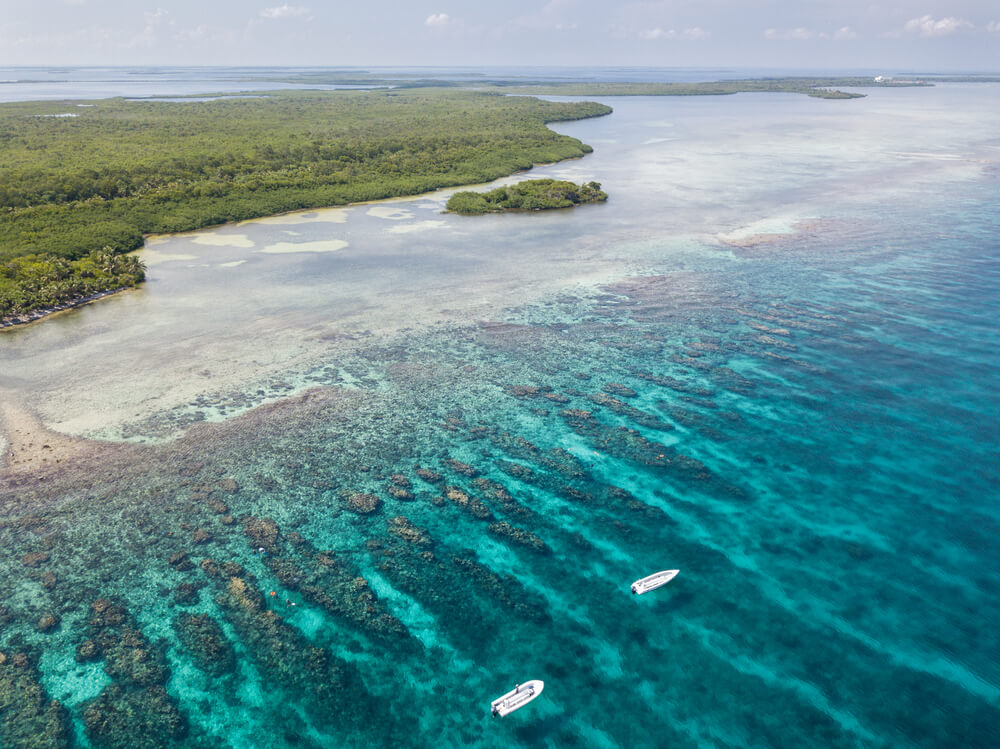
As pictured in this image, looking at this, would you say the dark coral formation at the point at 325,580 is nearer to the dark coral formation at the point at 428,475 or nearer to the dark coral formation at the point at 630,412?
the dark coral formation at the point at 428,475

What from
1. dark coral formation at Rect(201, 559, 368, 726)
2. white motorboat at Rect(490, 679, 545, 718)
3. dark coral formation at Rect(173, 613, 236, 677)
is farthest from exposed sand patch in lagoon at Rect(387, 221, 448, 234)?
white motorboat at Rect(490, 679, 545, 718)

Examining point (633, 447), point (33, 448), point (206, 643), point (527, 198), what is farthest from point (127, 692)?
point (527, 198)

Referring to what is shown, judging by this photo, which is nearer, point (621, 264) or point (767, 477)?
point (767, 477)

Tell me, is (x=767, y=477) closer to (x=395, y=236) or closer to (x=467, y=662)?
(x=467, y=662)

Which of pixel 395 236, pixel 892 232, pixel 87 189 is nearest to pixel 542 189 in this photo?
pixel 395 236

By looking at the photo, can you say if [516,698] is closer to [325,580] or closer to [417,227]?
[325,580]
